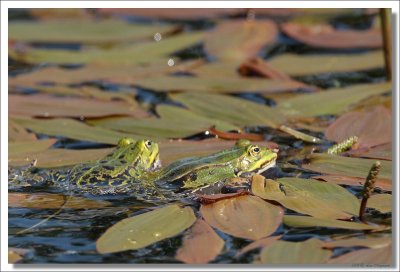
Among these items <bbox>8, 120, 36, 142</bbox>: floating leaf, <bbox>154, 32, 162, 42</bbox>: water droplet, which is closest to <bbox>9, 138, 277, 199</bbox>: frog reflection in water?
<bbox>8, 120, 36, 142</bbox>: floating leaf

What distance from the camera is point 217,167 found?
2.86 metres

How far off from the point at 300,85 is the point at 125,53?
1.01m

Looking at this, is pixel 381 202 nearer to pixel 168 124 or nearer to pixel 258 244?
pixel 258 244

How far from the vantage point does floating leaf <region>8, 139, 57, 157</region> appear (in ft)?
10.2

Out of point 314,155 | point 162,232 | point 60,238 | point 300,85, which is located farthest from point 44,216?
point 300,85

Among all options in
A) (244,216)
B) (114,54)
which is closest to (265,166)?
(244,216)

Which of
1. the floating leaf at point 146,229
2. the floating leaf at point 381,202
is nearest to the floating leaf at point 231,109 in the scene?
the floating leaf at point 381,202

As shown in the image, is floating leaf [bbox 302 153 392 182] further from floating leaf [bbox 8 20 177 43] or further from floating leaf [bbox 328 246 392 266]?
floating leaf [bbox 8 20 177 43]

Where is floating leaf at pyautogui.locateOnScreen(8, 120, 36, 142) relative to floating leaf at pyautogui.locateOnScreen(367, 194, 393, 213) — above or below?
above

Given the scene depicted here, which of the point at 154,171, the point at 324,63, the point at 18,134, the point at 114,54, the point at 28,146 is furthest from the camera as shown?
the point at 114,54

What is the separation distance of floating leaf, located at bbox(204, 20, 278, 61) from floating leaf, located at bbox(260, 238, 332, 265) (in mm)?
2027

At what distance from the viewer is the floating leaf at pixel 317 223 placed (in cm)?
239

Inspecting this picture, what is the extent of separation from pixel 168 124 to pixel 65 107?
0.53 m

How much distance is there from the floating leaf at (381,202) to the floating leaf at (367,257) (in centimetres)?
28
